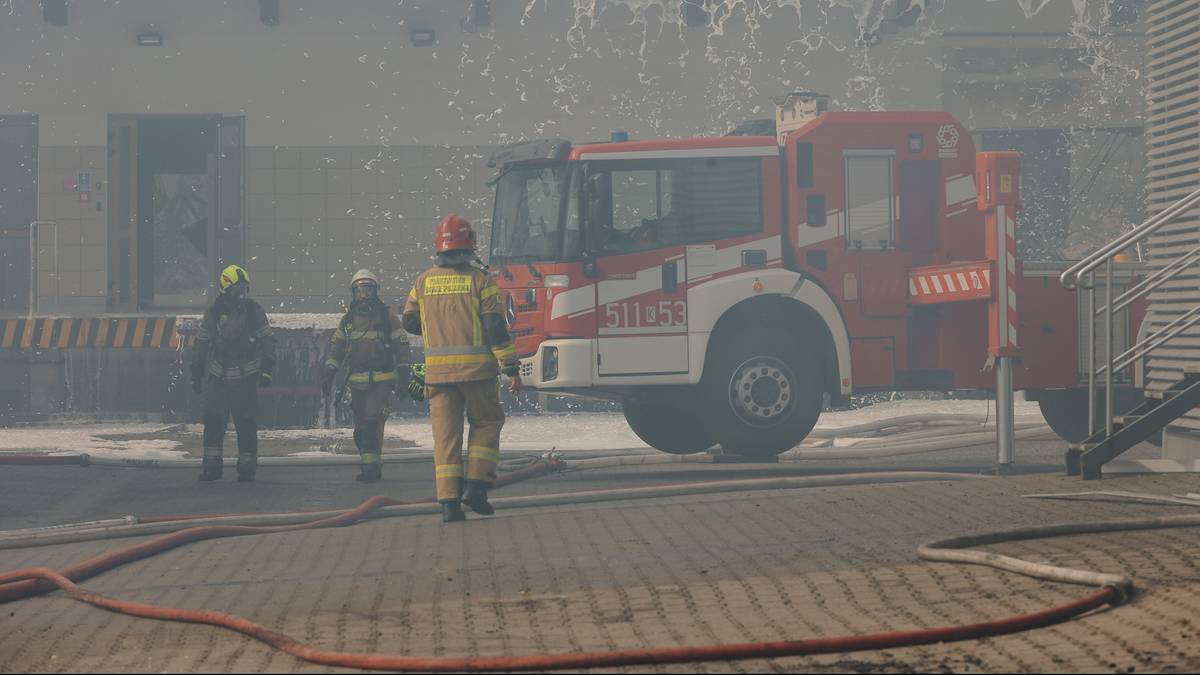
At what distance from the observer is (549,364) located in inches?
481

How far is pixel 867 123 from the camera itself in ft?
40.8

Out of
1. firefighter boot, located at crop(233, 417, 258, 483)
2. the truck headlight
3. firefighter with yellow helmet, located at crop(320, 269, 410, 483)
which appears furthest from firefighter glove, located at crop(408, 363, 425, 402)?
firefighter boot, located at crop(233, 417, 258, 483)

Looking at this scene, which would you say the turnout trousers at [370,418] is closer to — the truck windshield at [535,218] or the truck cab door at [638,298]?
the truck windshield at [535,218]

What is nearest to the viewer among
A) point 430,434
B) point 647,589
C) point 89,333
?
point 647,589

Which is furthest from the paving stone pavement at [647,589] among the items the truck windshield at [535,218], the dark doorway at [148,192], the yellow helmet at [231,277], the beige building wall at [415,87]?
the dark doorway at [148,192]

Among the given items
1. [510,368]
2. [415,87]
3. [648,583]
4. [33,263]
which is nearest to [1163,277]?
[510,368]

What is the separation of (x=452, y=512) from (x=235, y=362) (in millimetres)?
3986

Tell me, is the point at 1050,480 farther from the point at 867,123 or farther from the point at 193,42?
the point at 193,42

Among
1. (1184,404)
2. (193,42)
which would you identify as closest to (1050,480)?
(1184,404)

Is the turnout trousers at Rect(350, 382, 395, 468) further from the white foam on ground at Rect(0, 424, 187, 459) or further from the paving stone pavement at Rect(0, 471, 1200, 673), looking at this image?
the paving stone pavement at Rect(0, 471, 1200, 673)

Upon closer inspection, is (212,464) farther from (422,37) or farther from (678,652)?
(422,37)

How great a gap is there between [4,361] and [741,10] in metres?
10.3

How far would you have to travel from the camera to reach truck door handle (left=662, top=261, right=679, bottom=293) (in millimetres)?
12266

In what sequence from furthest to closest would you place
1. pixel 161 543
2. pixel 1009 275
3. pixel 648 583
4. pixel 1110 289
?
pixel 1009 275, pixel 1110 289, pixel 161 543, pixel 648 583
